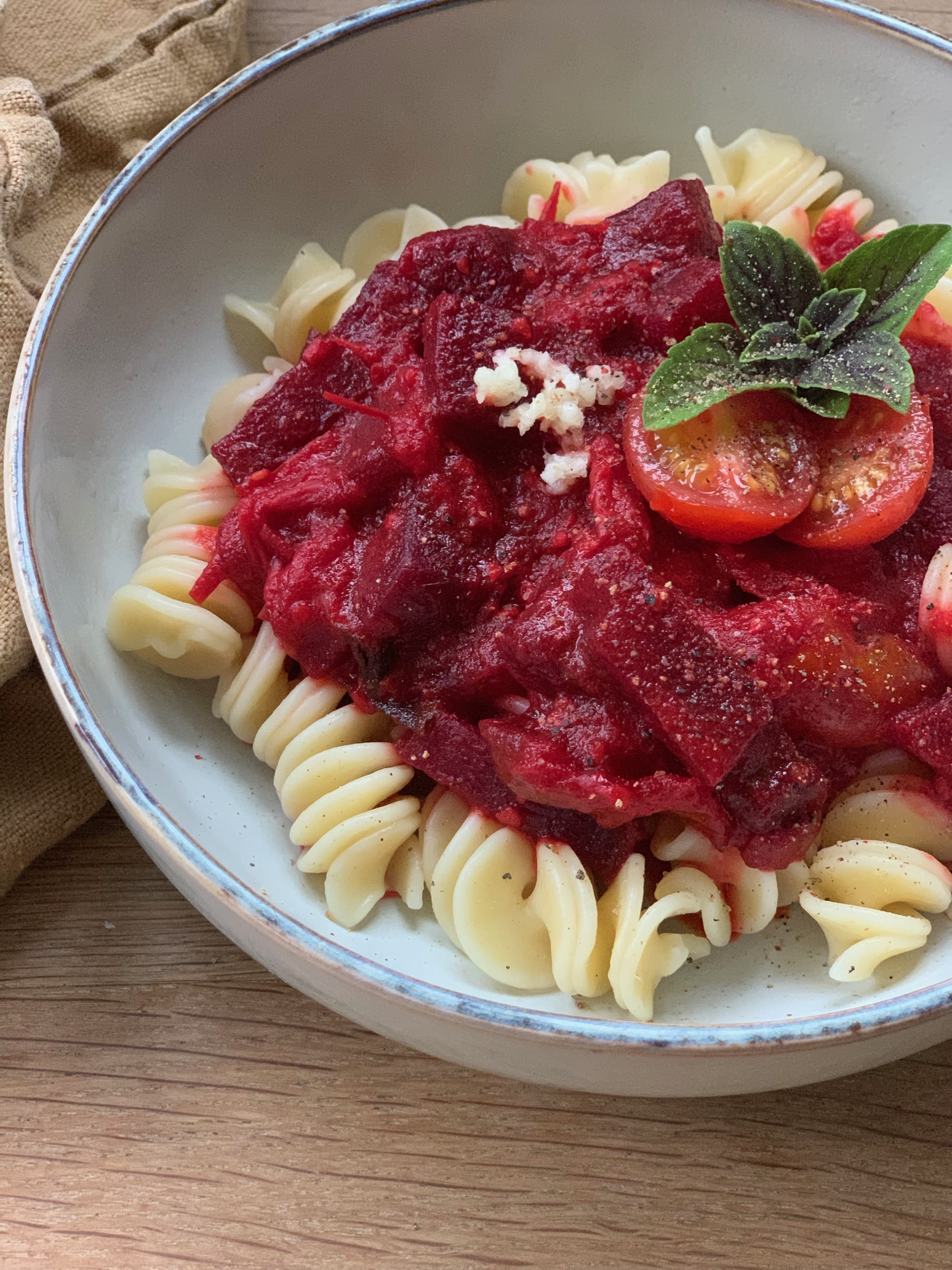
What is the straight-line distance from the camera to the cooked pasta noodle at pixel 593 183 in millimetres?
4570

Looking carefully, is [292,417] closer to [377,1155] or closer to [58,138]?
[58,138]

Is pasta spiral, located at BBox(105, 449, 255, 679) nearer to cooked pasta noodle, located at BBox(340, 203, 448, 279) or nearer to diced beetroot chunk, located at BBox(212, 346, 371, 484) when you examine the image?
diced beetroot chunk, located at BBox(212, 346, 371, 484)

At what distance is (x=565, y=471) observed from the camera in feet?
11.8

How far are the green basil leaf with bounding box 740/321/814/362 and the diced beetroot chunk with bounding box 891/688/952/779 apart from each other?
113 centimetres

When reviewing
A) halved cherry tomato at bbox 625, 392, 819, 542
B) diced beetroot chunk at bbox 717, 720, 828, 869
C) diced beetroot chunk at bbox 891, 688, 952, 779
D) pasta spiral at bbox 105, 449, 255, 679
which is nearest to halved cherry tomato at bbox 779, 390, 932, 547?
halved cherry tomato at bbox 625, 392, 819, 542

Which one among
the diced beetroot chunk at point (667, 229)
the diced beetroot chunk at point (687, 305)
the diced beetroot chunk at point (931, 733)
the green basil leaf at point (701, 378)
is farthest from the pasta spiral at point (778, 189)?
the diced beetroot chunk at point (931, 733)

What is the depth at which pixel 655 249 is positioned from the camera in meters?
4.00

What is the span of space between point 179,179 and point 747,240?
2214mm

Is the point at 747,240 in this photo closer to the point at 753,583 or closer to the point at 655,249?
the point at 655,249

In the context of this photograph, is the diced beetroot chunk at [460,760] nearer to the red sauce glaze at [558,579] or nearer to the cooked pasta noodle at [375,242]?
the red sauce glaze at [558,579]

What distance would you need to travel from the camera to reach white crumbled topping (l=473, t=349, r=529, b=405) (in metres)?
3.55

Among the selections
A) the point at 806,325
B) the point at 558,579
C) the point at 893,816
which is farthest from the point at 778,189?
the point at 893,816

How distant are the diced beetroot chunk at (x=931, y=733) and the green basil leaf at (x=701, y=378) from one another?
1.07m

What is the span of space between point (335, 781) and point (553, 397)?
1.41 m
